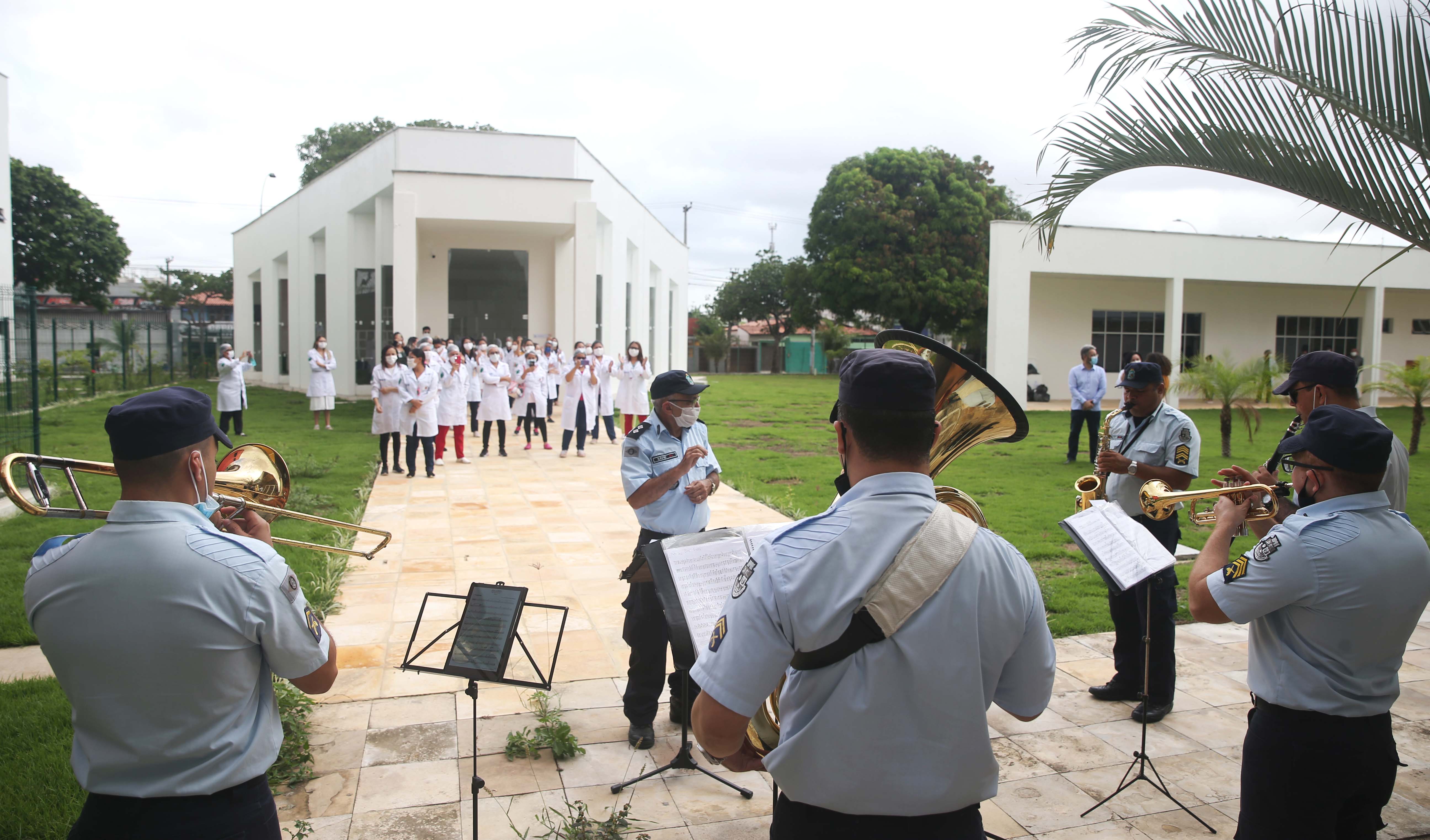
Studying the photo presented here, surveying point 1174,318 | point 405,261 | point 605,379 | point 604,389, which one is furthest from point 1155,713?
point 1174,318

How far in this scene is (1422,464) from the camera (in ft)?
45.0

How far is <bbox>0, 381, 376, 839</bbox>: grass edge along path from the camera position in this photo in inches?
136

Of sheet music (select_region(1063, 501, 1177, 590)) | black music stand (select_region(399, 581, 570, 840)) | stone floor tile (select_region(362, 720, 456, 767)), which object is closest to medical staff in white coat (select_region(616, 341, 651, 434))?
stone floor tile (select_region(362, 720, 456, 767))

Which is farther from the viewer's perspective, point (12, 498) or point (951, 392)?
point (951, 392)

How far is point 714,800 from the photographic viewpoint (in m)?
3.67

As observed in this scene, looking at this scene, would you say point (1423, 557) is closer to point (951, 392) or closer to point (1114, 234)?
point (951, 392)

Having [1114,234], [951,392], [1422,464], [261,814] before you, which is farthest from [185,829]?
[1114,234]

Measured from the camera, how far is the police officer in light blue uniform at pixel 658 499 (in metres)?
4.15

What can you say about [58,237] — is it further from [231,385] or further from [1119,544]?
[1119,544]

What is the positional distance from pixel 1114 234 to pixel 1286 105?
2143 centimetres

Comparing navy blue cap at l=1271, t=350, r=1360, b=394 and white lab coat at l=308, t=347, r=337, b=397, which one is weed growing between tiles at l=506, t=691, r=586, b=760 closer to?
navy blue cap at l=1271, t=350, r=1360, b=394

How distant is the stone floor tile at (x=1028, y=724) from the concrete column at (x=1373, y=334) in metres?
24.9

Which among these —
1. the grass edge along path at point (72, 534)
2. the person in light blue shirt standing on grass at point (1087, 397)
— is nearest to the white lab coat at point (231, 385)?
the grass edge along path at point (72, 534)

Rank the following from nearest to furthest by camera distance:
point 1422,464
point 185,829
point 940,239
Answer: point 185,829 → point 1422,464 → point 940,239
